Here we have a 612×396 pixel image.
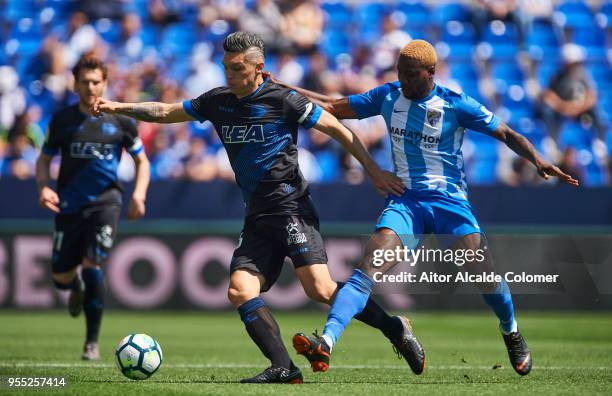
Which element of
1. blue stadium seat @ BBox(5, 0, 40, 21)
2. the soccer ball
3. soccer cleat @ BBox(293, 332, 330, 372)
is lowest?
the soccer ball

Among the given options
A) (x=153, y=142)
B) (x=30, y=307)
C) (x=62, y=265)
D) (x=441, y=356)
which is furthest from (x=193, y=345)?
(x=153, y=142)

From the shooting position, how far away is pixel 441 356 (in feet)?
32.8

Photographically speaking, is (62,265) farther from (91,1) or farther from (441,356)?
(91,1)

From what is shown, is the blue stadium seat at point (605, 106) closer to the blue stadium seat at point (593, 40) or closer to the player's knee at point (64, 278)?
the blue stadium seat at point (593, 40)

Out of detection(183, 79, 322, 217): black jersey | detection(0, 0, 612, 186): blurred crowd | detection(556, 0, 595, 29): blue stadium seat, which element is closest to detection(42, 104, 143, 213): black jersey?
detection(183, 79, 322, 217): black jersey

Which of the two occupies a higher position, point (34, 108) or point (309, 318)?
point (34, 108)

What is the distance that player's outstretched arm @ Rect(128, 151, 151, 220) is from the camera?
945 cm

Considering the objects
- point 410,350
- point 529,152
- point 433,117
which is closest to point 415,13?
point 433,117

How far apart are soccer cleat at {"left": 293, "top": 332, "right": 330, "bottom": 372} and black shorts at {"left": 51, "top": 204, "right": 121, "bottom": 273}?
12.0 ft

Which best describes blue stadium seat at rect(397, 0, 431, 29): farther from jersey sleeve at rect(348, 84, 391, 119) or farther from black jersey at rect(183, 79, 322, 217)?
black jersey at rect(183, 79, 322, 217)

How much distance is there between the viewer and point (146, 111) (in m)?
7.67

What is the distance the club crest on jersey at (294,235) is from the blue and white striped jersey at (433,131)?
2.92 feet

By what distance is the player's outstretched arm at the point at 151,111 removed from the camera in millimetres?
7641

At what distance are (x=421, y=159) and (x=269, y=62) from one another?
455 inches
